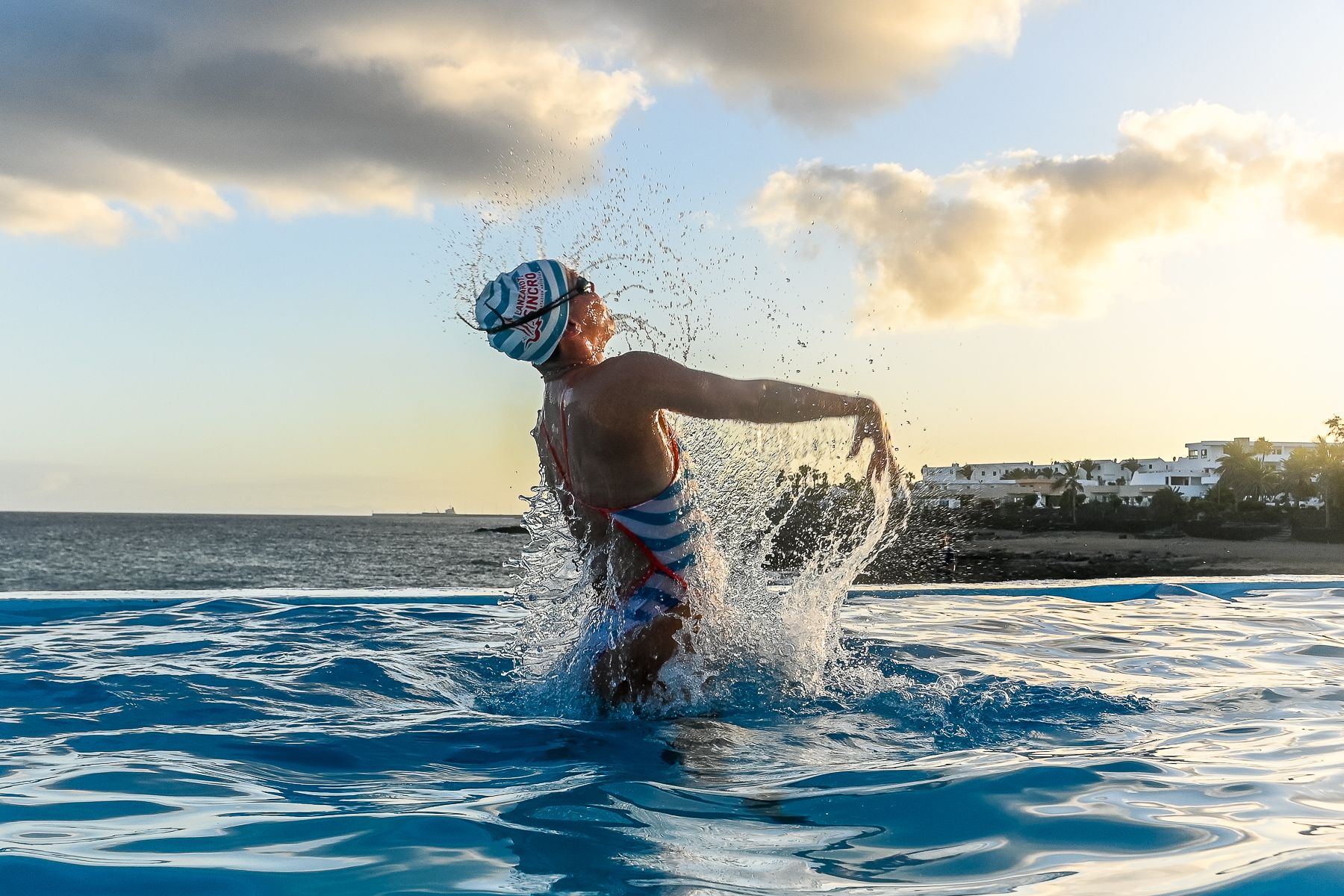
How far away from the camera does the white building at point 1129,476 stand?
88.1 m

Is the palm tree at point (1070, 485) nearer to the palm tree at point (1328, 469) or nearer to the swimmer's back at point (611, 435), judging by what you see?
the palm tree at point (1328, 469)

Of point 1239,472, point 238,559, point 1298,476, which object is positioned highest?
point 1239,472

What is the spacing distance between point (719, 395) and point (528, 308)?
98 cm

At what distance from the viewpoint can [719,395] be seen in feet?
12.8

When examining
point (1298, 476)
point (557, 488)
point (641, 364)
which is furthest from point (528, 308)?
point (1298, 476)

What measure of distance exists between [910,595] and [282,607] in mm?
5551

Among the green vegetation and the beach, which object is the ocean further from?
the green vegetation

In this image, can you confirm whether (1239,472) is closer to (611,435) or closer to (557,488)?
(557,488)

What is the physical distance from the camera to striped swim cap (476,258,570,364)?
4348 millimetres

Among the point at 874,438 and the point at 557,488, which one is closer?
the point at 874,438

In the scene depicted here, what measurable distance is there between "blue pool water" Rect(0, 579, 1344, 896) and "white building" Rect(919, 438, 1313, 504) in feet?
259

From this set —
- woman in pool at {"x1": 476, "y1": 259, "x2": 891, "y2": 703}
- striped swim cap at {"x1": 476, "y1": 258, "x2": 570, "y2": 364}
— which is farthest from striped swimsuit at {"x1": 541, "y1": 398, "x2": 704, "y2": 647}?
striped swim cap at {"x1": 476, "y1": 258, "x2": 570, "y2": 364}

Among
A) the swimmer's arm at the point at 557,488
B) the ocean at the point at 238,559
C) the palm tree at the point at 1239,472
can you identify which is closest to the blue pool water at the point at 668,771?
the swimmer's arm at the point at 557,488

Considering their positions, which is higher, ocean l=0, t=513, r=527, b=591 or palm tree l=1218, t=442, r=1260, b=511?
palm tree l=1218, t=442, r=1260, b=511
